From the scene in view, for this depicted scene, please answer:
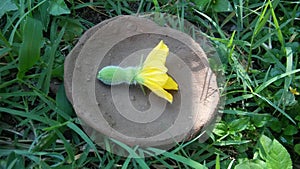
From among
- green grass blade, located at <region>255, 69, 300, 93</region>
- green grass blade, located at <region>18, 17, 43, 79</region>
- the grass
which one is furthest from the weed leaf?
green grass blade, located at <region>255, 69, 300, 93</region>

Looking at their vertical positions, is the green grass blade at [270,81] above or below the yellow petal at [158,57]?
below

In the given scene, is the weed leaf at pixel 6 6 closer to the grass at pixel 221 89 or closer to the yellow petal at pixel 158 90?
the grass at pixel 221 89

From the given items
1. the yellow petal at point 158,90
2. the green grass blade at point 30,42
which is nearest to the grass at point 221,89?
the green grass blade at point 30,42

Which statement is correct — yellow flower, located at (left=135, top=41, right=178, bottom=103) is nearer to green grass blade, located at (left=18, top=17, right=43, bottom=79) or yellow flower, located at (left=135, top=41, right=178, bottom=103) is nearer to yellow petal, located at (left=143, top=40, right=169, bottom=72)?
yellow petal, located at (left=143, top=40, right=169, bottom=72)

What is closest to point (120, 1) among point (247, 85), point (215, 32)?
point (215, 32)

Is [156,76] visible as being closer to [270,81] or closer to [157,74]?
[157,74]

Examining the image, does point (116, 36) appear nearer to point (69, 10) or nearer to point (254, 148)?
point (69, 10)

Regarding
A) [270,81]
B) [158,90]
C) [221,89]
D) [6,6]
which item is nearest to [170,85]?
[158,90]
